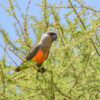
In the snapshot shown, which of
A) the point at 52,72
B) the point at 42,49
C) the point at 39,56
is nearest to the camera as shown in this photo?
the point at 52,72

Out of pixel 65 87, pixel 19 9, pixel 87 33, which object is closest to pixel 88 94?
pixel 65 87

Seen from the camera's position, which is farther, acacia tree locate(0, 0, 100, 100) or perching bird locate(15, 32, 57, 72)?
perching bird locate(15, 32, 57, 72)

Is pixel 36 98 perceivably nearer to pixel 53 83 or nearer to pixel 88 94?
pixel 53 83

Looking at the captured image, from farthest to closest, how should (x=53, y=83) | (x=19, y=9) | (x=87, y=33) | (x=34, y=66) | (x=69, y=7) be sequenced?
1. (x=19, y=9)
2. (x=69, y=7)
3. (x=87, y=33)
4. (x=53, y=83)
5. (x=34, y=66)

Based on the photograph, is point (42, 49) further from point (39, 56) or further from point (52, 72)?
point (52, 72)

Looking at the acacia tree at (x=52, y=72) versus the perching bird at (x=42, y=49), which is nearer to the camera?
the acacia tree at (x=52, y=72)

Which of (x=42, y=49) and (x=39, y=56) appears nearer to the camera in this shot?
(x=39, y=56)

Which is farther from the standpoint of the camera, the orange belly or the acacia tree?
the orange belly

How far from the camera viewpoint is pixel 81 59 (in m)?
3.66

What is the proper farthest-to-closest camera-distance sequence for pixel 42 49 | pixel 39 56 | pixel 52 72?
pixel 42 49 → pixel 39 56 → pixel 52 72

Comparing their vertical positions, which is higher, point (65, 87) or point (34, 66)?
point (34, 66)

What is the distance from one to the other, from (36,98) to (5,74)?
614 millimetres

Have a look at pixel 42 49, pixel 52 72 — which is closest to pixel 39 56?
pixel 42 49

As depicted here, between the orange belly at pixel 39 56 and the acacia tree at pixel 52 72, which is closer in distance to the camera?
Result: the acacia tree at pixel 52 72
